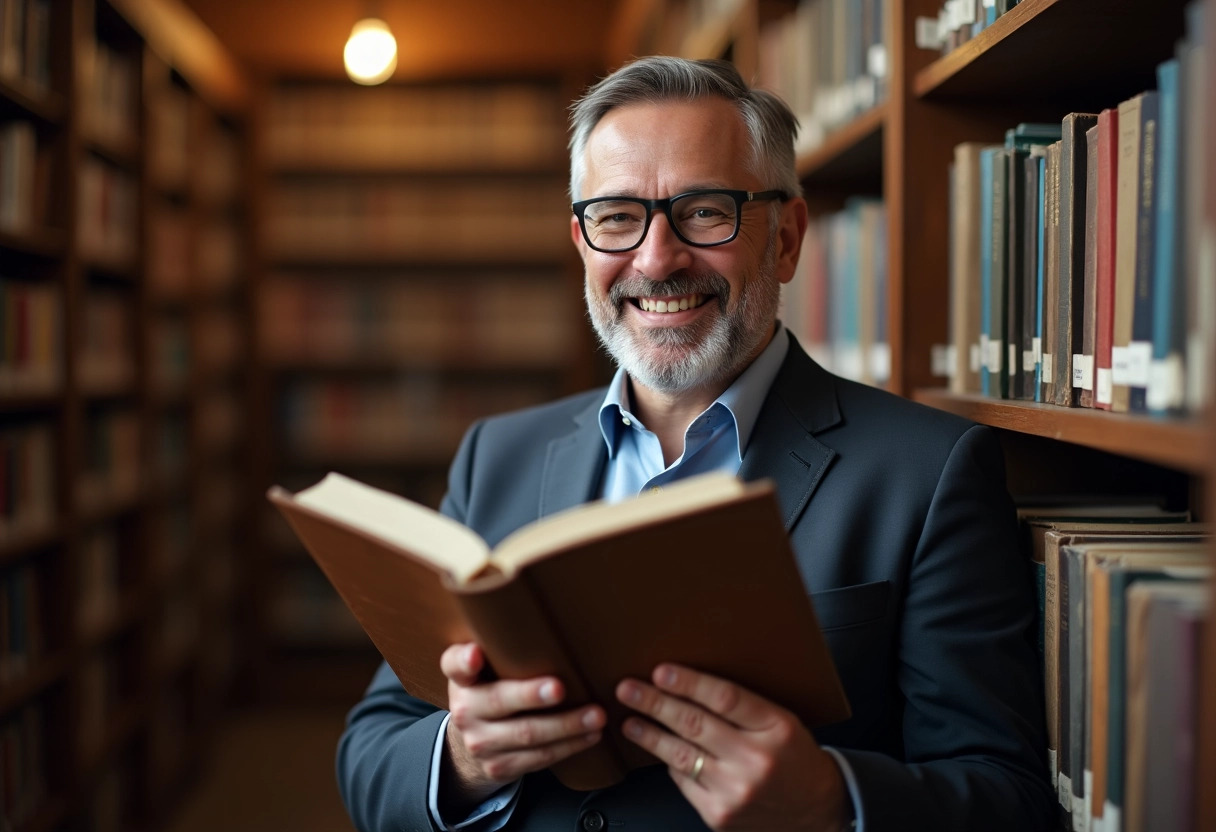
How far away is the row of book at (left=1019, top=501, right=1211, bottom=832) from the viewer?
32.8 inches

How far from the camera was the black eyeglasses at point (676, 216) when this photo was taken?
1.41 metres

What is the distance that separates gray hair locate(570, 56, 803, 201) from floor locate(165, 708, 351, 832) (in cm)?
268

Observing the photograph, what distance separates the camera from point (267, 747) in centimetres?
406

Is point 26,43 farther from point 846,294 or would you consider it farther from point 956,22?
point 956,22

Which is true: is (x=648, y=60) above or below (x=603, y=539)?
above

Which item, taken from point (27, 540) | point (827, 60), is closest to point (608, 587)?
point (827, 60)

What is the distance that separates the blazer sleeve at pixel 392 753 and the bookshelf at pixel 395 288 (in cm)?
313

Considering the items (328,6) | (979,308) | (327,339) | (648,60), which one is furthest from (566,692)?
(328,6)

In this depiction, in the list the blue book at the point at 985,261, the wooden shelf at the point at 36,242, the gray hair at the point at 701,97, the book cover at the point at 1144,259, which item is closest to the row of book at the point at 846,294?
the blue book at the point at 985,261

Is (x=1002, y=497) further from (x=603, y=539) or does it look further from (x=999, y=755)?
(x=603, y=539)

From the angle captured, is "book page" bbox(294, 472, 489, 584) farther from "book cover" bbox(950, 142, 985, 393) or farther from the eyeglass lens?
"book cover" bbox(950, 142, 985, 393)

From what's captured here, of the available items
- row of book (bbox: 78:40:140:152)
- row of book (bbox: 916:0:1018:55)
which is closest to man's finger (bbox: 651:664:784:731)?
row of book (bbox: 916:0:1018:55)

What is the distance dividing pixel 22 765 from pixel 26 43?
1.72 meters

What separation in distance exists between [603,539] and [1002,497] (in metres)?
0.65
